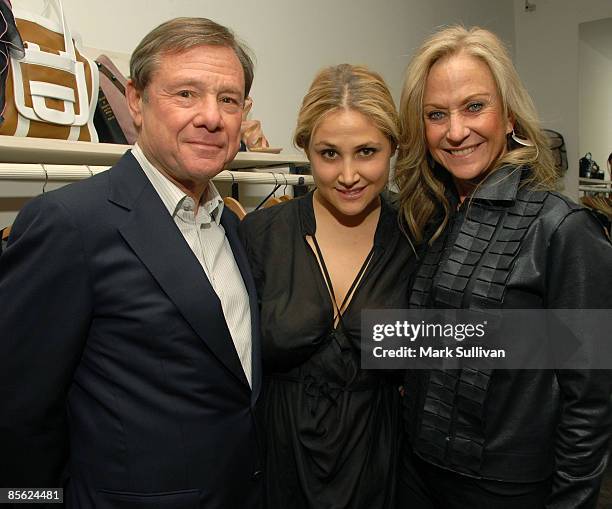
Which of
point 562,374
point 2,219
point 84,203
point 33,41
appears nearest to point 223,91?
point 84,203

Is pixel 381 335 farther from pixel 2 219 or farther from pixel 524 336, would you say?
pixel 2 219

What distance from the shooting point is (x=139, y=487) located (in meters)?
1.12

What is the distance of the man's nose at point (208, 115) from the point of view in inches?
46.9

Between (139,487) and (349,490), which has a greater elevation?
(139,487)

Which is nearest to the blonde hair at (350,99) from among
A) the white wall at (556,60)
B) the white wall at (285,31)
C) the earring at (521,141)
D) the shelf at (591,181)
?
→ the earring at (521,141)

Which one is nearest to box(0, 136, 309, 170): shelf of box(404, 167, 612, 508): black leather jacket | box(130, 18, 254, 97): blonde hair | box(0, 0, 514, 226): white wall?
box(0, 0, 514, 226): white wall

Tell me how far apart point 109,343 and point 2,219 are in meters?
1.12

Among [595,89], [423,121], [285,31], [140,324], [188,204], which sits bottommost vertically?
[140,324]

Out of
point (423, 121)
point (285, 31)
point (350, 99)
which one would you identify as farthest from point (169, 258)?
point (285, 31)

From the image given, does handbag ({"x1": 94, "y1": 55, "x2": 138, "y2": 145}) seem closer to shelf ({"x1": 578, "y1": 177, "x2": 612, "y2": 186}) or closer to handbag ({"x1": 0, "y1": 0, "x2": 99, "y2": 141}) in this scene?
handbag ({"x1": 0, "y1": 0, "x2": 99, "y2": 141})

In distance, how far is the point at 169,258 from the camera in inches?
44.9

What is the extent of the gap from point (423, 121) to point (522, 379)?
2.45ft

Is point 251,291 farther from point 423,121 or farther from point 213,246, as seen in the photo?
point 423,121

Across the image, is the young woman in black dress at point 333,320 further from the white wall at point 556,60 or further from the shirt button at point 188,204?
the white wall at point 556,60
